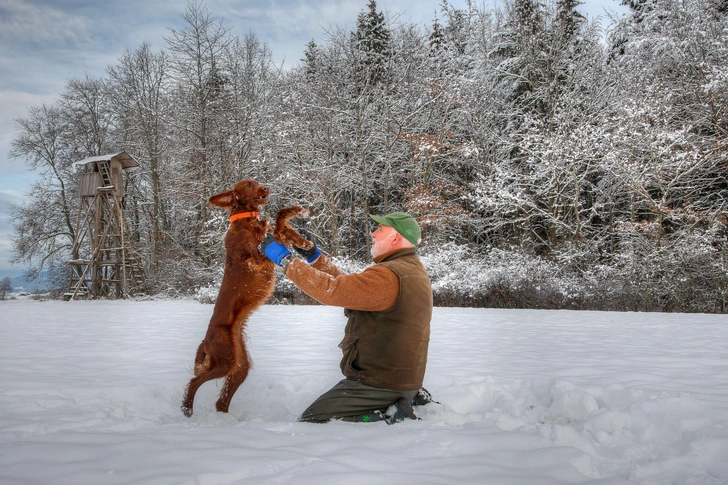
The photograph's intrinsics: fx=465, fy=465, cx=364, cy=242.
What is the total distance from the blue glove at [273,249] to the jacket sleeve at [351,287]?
91mm

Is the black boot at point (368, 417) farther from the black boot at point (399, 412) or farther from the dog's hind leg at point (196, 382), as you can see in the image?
the dog's hind leg at point (196, 382)

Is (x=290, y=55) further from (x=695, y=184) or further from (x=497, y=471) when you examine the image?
(x=497, y=471)

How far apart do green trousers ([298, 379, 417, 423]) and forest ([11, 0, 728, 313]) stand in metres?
10.4

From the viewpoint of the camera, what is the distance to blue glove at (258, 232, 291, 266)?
290cm

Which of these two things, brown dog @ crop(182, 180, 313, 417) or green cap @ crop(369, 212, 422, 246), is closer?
brown dog @ crop(182, 180, 313, 417)

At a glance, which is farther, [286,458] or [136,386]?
[136,386]

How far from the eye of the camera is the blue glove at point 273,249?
2898 millimetres

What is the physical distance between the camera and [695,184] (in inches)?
602

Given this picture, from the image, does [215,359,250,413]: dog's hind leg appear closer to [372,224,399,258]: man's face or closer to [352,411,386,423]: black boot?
[352,411,386,423]: black boot

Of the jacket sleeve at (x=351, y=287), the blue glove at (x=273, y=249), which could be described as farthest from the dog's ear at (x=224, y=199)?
the jacket sleeve at (x=351, y=287)

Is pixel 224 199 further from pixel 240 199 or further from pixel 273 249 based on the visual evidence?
pixel 273 249

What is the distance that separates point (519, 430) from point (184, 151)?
63.6 ft

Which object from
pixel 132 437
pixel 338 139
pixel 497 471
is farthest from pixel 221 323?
pixel 338 139

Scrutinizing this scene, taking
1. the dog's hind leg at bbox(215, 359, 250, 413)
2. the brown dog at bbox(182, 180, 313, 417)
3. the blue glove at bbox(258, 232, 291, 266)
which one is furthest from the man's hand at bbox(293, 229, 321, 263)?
the dog's hind leg at bbox(215, 359, 250, 413)
